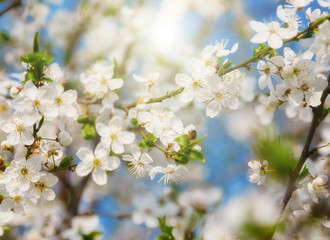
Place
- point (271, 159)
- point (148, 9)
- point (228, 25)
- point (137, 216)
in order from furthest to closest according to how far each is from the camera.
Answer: point (228, 25)
point (148, 9)
point (137, 216)
point (271, 159)

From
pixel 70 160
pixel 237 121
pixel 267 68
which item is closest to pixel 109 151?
pixel 70 160

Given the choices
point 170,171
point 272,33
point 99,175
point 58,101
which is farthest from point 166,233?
point 272,33

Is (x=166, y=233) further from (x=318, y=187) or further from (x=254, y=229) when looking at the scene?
(x=254, y=229)

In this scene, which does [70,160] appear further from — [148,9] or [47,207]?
[47,207]

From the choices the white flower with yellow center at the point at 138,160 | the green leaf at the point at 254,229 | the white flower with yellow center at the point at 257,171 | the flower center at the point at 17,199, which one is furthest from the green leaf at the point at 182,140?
the flower center at the point at 17,199

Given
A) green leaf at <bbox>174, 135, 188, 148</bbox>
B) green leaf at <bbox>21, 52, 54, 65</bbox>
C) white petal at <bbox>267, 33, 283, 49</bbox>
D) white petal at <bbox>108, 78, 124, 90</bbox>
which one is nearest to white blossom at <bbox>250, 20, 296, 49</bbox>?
white petal at <bbox>267, 33, 283, 49</bbox>
